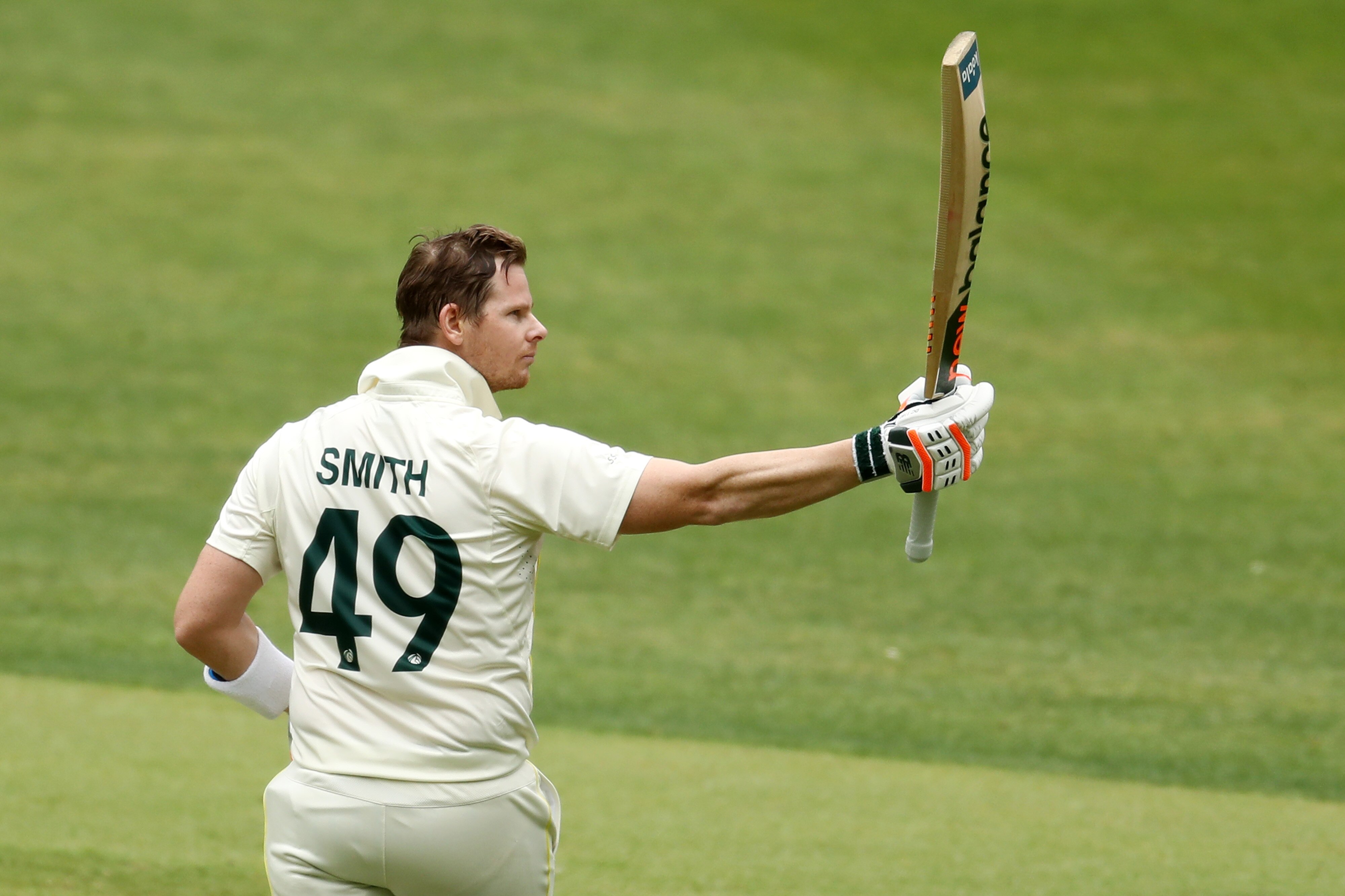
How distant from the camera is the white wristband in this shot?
3516 mm

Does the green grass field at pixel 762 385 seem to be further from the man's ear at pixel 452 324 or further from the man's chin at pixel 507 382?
the man's ear at pixel 452 324

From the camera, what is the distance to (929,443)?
3.18 metres

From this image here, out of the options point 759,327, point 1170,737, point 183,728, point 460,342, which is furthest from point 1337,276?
point 460,342

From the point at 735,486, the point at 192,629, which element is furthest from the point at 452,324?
the point at 192,629

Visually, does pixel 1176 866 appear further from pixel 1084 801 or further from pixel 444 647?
pixel 444 647

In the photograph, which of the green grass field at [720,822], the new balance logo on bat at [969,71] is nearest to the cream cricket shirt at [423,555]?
the new balance logo on bat at [969,71]

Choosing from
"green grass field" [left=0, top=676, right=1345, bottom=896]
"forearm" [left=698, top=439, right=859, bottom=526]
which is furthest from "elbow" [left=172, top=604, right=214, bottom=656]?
"green grass field" [left=0, top=676, right=1345, bottom=896]

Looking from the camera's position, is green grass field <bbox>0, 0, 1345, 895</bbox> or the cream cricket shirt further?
green grass field <bbox>0, 0, 1345, 895</bbox>

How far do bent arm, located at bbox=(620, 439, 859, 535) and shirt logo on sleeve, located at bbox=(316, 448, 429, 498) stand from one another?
16.7 inches

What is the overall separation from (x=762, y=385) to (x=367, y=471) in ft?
33.4

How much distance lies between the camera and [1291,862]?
222 inches

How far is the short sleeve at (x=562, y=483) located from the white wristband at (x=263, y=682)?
0.76 metres

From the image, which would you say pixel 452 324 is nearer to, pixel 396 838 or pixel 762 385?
pixel 396 838

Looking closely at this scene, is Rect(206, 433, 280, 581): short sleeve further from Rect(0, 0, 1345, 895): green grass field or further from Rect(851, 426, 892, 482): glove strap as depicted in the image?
Rect(0, 0, 1345, 895): green grass field
